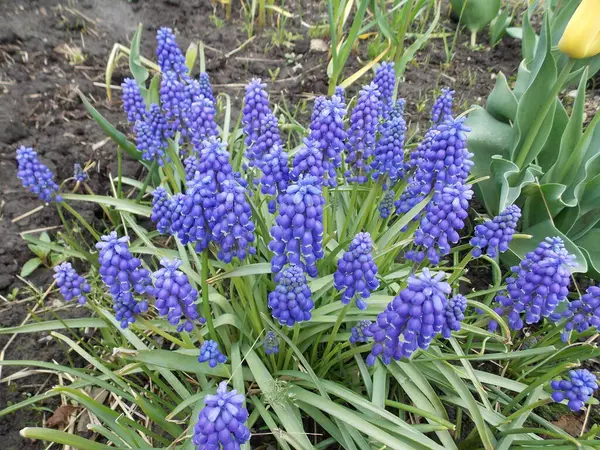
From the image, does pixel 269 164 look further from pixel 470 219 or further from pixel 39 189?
pixel 470 219

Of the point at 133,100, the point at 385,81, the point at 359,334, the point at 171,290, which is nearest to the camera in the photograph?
the point at 171,290

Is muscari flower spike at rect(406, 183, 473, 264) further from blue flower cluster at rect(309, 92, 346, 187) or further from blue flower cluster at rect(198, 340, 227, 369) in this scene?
blue flower cluster at rect(198, 340, 227, 369)

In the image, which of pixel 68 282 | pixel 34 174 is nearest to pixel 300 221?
pixel 68 282

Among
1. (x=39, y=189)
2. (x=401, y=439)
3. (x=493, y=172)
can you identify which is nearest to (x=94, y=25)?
(x=39, y=189)

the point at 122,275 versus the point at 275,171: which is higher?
the point at 275,171

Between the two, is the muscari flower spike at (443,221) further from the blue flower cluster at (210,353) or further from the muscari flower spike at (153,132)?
the muscari flower spike at (153,132)

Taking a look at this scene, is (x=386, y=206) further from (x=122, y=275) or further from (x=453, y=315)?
(x=122, y=275)
